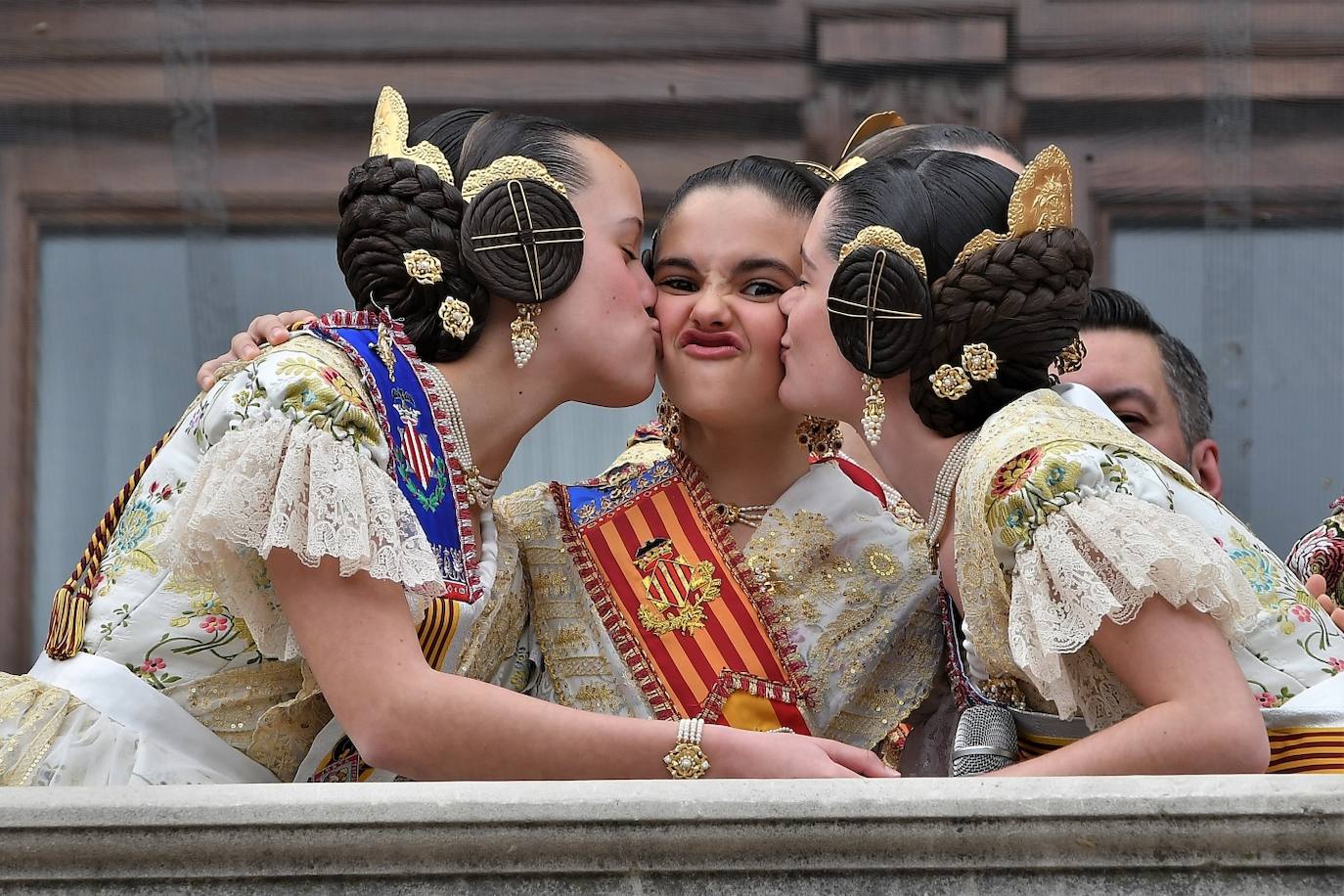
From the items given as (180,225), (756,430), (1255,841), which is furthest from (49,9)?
(1255,841)

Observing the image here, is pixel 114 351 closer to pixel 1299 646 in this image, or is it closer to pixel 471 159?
pixel 471 159

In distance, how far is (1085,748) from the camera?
2117mm

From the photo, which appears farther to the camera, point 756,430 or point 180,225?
point 180,225

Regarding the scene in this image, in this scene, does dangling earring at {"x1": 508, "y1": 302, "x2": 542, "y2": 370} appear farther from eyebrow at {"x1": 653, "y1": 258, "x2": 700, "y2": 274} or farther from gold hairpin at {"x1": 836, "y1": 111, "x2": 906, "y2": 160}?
gold hairpin at {"x1": 836, "y1": 111, "x2": 906, "y2": 160}

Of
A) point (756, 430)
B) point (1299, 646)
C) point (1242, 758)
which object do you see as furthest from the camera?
point (756, 430)

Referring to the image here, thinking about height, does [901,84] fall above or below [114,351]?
above

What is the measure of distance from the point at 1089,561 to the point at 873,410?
50 cm

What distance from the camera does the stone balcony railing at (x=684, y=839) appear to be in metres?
1.77

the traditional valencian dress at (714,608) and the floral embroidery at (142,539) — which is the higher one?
the floral embroidery at (142,539)

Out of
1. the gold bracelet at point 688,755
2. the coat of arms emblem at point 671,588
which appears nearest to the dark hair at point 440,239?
the coat of arms emblem at point 671,588

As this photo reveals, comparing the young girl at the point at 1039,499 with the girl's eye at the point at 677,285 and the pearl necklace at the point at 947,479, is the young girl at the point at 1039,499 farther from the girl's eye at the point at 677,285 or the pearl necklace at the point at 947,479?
the girl's eye at the point at 677,285

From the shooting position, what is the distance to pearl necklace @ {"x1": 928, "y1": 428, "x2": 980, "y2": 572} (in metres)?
2.44

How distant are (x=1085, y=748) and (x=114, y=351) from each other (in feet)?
9.78

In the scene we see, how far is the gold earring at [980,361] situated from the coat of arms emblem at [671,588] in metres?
0.58
